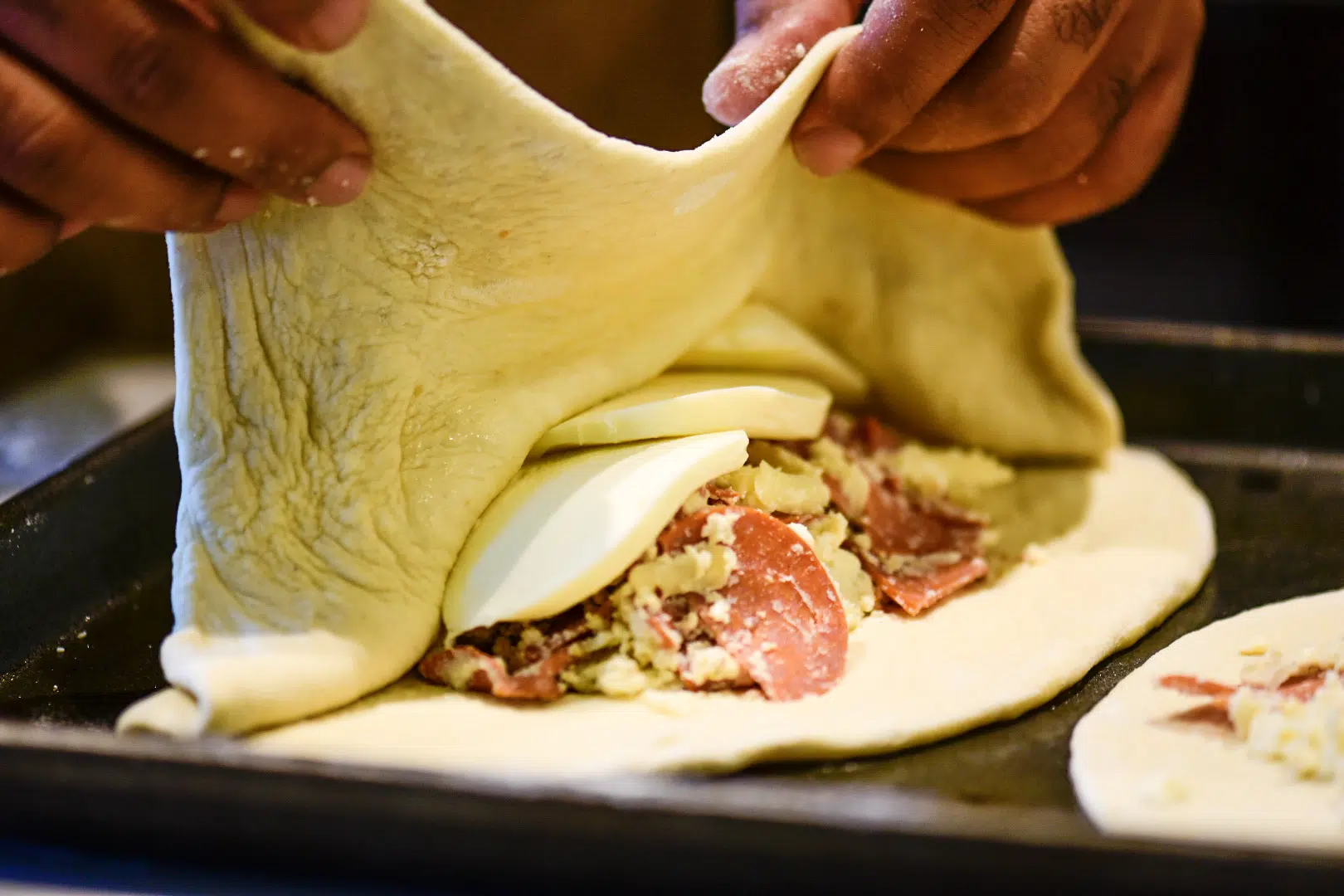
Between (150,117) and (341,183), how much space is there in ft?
0.58

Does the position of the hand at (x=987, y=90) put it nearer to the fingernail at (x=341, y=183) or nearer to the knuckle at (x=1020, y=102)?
the knuckle at (x=1020, y=102)

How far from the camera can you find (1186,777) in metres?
1.09

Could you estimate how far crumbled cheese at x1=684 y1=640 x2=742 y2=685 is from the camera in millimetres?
1244

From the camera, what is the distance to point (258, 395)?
4.16 feet

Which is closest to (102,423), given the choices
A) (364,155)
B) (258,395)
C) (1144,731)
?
(258,395)

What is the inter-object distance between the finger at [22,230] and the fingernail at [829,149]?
85cm

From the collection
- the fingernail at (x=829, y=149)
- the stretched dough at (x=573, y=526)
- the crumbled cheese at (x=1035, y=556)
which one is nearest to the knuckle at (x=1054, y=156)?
the fingernail at (x=829, y=149)

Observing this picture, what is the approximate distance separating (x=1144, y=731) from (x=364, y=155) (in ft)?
3.19

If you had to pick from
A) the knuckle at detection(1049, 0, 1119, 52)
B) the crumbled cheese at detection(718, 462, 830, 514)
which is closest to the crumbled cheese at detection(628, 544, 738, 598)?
the crumbled cheese at detection(718, 462, 830, 514)

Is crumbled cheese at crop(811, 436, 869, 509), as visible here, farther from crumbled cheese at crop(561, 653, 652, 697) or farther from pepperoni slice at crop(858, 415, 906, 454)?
crumbled cheese at crop(561, 653, 652, 697)

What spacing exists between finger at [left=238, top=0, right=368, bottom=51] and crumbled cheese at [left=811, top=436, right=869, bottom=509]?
0.81 meters

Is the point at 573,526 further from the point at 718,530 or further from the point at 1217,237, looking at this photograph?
the point at 1217,237

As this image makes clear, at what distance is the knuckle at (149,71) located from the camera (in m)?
0.98

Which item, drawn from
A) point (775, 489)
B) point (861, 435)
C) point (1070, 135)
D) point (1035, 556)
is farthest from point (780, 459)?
point (1070, 135)
